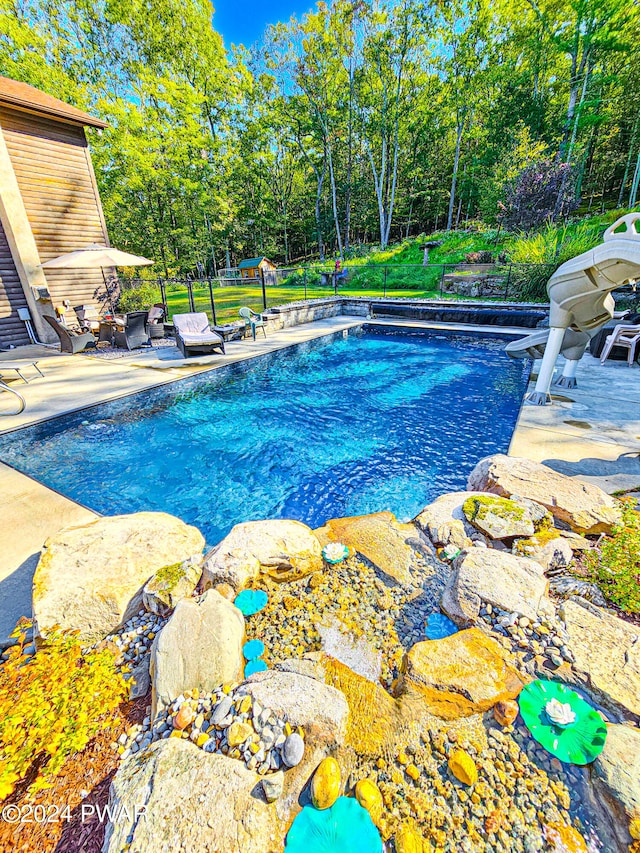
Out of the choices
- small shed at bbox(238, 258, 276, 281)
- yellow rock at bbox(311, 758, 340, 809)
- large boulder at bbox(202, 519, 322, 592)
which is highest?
small shed at bbox(238, 258, 276, 281)

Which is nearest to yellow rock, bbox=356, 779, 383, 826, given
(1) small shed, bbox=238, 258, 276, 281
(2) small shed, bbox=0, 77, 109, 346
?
(2) small shed, bbox=0, 77, 109, 346

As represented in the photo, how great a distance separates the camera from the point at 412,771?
1465mm

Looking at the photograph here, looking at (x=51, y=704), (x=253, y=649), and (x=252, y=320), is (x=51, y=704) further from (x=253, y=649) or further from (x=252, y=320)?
(x=252, y=320)

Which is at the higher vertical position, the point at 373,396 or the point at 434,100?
Answer: the point at 434,100

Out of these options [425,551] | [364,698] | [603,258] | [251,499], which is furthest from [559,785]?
[603,258]

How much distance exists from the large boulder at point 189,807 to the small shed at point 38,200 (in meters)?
12.1

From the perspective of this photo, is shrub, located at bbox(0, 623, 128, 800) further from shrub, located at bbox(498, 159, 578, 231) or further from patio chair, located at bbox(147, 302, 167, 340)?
shrub, located at bbox(498, 159, 578, 231)

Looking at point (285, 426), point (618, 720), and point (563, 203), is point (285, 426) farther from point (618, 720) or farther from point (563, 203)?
point (563, 203)

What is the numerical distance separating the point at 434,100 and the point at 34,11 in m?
25.5

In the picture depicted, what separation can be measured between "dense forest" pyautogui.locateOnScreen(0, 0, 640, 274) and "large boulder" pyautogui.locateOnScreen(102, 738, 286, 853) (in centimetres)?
2209

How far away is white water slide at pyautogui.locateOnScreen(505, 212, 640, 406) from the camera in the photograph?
4.23 meters

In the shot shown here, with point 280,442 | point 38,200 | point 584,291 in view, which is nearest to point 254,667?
point 280,442

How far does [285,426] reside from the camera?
616 centimetres

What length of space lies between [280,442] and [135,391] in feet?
10.6
